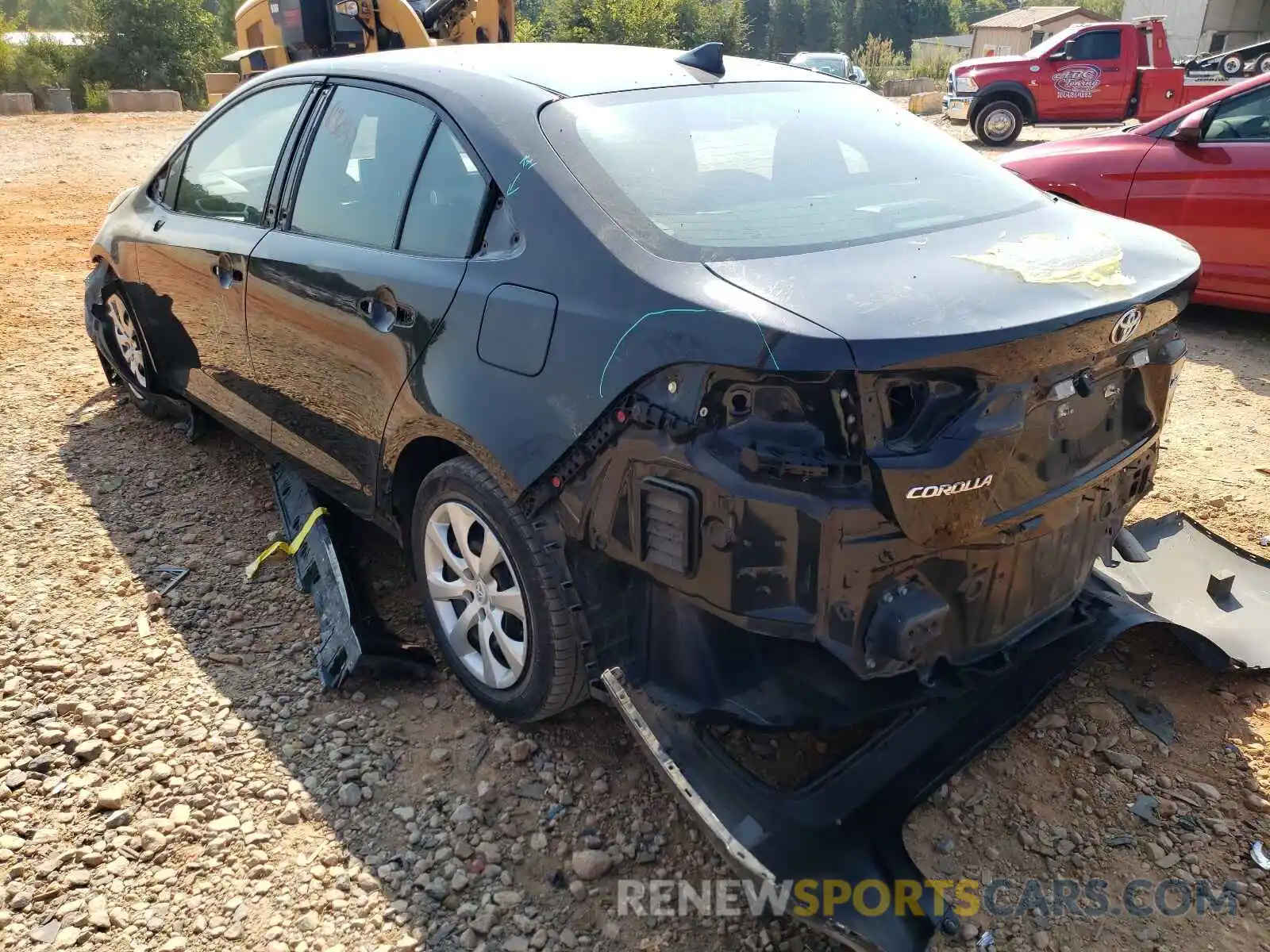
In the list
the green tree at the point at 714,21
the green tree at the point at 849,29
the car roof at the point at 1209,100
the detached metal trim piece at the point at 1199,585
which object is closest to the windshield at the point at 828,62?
the car roof at the point at 1209,100

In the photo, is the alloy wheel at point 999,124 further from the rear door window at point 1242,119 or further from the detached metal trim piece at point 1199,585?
the detached metal trim piece at point 1199,585

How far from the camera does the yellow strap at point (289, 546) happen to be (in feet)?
11.8

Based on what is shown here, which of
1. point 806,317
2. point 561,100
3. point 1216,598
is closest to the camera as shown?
point 806,317

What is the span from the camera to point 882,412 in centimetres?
197

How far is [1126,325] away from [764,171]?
107cm

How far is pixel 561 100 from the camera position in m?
2.71

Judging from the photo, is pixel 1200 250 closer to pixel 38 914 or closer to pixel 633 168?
pixel 633 168

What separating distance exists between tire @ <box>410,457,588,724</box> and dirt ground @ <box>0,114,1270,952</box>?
0.18 metres

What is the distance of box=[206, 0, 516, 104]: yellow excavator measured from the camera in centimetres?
1132

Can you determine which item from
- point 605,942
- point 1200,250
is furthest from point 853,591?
point 1200,250

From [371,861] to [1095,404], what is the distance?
212 cm

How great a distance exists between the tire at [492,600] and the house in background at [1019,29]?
154 ft

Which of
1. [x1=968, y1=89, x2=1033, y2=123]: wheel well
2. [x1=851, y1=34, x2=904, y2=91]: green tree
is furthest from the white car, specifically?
[x1=851, y1=34, x2=904, y2=91]: green tree

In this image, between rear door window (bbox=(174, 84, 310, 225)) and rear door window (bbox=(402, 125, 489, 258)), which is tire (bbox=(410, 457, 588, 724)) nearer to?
rear door window (bbox=(402, 125, 489, 258))
